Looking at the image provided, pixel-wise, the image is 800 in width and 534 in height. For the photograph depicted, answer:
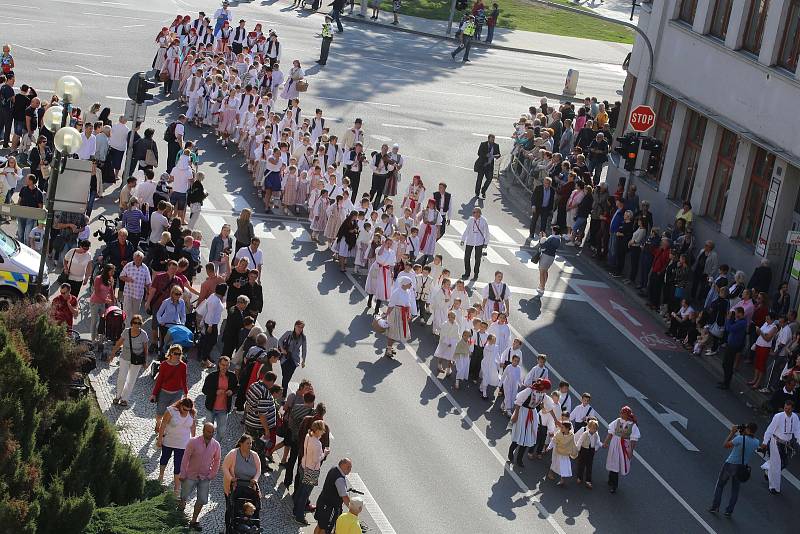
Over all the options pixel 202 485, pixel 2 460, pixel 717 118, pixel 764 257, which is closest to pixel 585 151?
pixel 717 118

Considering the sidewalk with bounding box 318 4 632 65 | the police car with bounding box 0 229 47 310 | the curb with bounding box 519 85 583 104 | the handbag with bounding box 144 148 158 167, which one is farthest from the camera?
the sidewalk with bounding box 318 4 632 65

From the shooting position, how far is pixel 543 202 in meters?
35.0

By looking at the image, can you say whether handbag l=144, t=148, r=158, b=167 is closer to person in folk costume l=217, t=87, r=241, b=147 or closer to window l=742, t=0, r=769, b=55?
person in folk costume l=217, t=87, r=241, b=147

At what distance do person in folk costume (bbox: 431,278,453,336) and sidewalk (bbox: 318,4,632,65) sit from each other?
33441mm

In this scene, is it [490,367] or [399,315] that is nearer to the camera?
[490,367]

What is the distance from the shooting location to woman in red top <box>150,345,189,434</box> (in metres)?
20.5

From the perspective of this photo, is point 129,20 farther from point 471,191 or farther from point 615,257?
point 615,257

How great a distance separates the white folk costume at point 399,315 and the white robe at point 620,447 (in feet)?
16.6

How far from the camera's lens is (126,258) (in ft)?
83.1

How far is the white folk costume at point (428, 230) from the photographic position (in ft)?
103

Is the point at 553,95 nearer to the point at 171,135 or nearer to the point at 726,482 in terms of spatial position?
the point at 171,135

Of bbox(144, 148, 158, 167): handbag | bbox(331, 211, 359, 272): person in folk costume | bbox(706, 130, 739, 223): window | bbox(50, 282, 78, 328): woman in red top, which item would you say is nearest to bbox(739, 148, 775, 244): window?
bbox(706, 130, 739, 223): window

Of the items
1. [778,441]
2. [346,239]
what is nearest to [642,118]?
[346,239]

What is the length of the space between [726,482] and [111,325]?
34.4 ft
